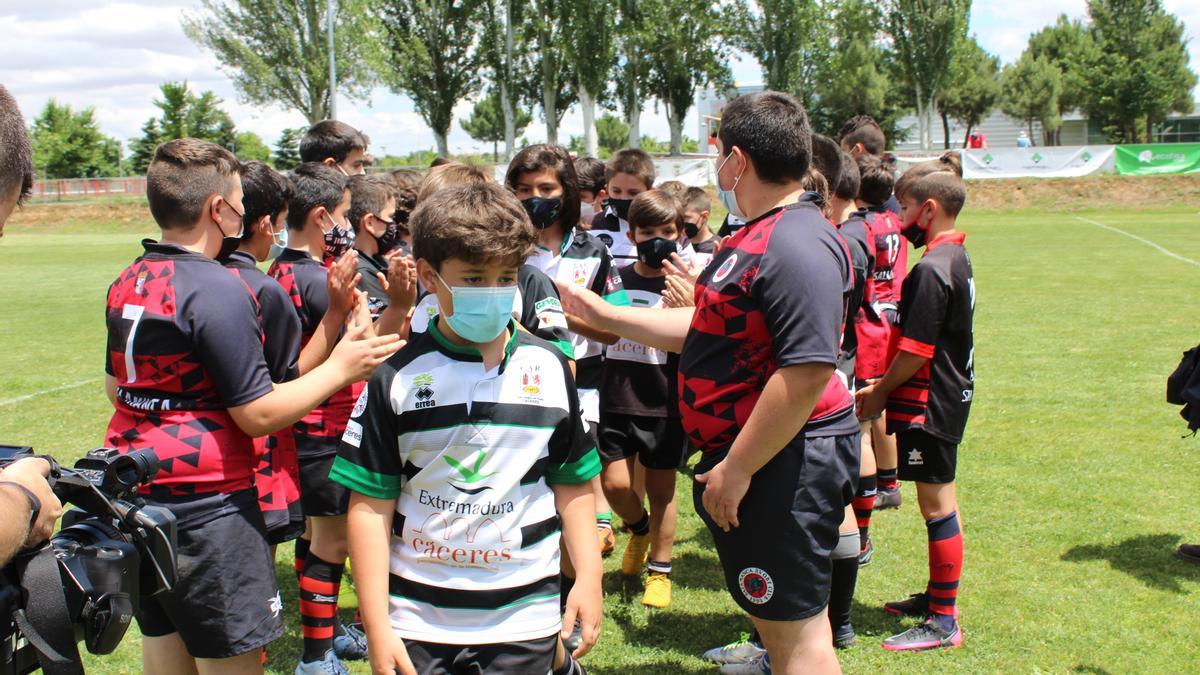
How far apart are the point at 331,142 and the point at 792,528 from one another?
4.28m

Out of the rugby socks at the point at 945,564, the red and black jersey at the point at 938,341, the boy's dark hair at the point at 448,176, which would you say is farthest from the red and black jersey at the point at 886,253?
the boy's dark hair at the point at 448,176

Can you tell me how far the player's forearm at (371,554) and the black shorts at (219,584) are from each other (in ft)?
2.13

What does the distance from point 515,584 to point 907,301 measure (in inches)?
102

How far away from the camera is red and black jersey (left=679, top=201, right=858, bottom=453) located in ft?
9.01

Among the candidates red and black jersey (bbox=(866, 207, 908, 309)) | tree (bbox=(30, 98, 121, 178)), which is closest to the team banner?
red and black jersey (bbox=(866, 207, 908, 309))

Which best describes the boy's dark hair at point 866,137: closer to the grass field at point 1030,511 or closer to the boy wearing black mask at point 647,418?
the grass field at point 1030,511

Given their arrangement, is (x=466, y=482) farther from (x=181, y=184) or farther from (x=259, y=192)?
(x=259, y=192)

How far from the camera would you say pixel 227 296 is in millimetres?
2936

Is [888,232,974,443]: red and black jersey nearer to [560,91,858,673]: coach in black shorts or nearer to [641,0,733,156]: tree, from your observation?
[560,91,858,673]: coach in black shorts

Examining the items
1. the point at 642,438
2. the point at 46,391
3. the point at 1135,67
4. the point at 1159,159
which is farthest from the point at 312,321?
the point at 1135,67

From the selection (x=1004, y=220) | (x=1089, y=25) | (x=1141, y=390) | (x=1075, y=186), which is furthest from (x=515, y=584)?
(x=1089, y=25)

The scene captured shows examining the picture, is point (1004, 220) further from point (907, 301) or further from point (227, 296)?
point (227, 296)

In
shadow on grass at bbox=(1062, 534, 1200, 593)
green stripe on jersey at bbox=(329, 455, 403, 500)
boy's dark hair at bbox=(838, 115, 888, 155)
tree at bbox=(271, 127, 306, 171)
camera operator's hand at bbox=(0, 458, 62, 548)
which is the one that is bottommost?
shadow on grass at bbox=(1062, 534, 1200, 593)

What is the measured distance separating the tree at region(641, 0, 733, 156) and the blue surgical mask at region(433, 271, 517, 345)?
50.2 meters
